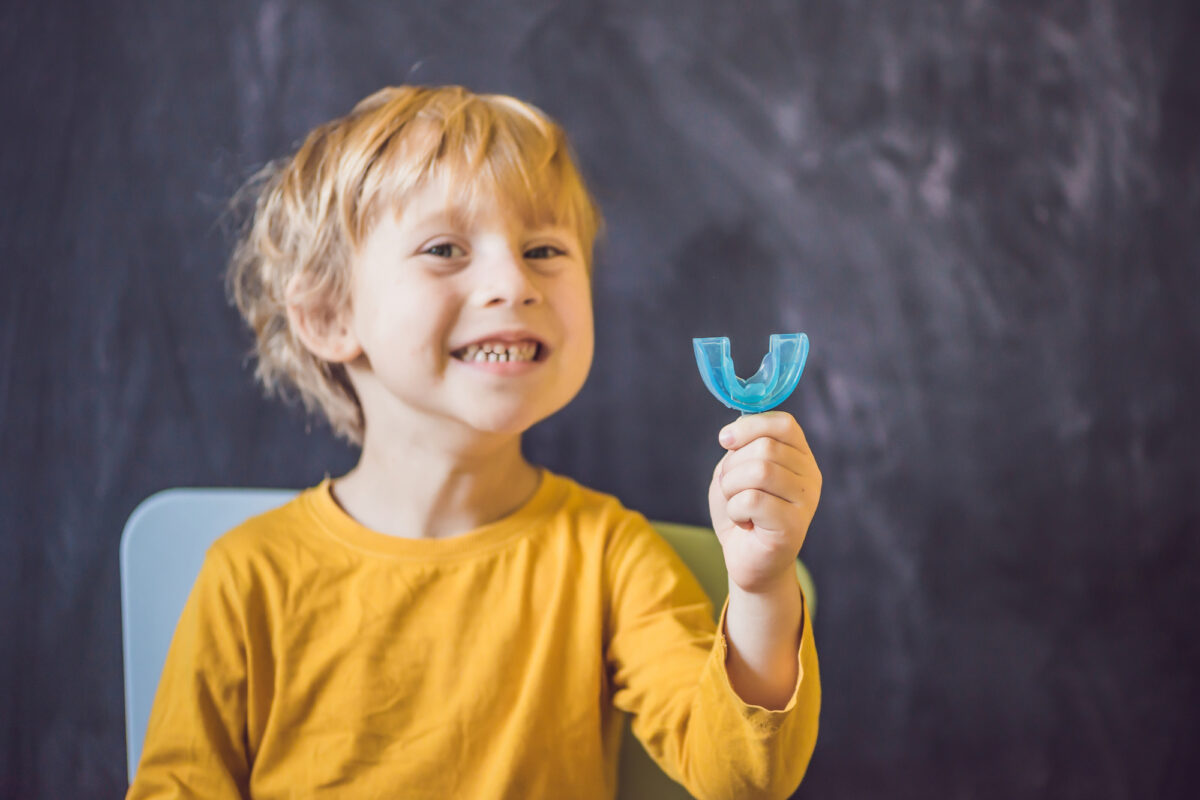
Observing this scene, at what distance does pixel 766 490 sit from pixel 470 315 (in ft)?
1.07

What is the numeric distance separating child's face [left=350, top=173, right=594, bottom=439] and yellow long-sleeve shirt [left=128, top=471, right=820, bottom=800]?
145 mm

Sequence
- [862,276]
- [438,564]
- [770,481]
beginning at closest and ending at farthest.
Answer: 1. [770,481]
2. [438,564]
3. [862,276]

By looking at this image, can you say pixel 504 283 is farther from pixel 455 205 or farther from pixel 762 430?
pixel 762 430

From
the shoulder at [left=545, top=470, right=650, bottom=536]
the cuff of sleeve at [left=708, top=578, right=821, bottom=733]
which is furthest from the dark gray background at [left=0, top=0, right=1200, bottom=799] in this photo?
the cuff of sleeve at [left=708, top=578, right=821, bottom=733]

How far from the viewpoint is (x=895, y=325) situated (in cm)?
108

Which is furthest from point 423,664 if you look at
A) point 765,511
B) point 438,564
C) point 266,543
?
point 765,511

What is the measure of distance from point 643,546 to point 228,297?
60cm

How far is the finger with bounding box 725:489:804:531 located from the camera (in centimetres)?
61

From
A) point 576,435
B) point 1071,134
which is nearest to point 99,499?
point 576,435

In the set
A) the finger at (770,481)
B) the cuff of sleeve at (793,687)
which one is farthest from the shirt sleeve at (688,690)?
the finger at (770,481)

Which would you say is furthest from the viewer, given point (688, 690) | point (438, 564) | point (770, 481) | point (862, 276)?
point (862, 276)

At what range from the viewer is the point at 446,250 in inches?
33.3

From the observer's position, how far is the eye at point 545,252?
0.87 m

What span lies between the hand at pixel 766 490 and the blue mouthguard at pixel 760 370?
0.01 m
